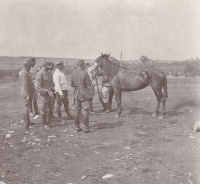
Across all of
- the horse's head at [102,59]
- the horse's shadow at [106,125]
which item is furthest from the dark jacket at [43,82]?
the horse's head at [102,59]

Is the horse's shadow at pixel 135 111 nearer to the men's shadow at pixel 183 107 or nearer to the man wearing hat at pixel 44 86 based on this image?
the men's shadow at pixel 183 107

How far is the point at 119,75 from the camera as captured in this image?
384 inches

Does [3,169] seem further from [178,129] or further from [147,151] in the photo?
[178,129]

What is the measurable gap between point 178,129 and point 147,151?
232 centimetres

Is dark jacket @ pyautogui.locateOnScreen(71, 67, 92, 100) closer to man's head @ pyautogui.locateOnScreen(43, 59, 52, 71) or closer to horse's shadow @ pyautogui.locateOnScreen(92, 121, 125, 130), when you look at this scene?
man's head @ pyautogui.locateOnScreen(43, 59, 52, 71)

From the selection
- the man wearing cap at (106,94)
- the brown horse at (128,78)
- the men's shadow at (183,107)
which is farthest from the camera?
the man wearing cap at (106,94)

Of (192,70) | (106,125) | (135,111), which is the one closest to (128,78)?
(135,111)

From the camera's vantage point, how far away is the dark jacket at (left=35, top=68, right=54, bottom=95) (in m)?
7.46

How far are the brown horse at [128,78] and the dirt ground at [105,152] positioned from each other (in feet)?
3.11

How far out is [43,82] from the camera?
25.0ft

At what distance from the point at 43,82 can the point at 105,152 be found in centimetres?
302

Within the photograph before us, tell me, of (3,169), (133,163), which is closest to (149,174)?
(133,163)

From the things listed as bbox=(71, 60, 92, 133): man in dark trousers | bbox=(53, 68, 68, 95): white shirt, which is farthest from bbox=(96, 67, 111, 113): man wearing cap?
bbox=(71, 60, 92, 133): man in dark trousers

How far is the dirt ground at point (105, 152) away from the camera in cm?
454
